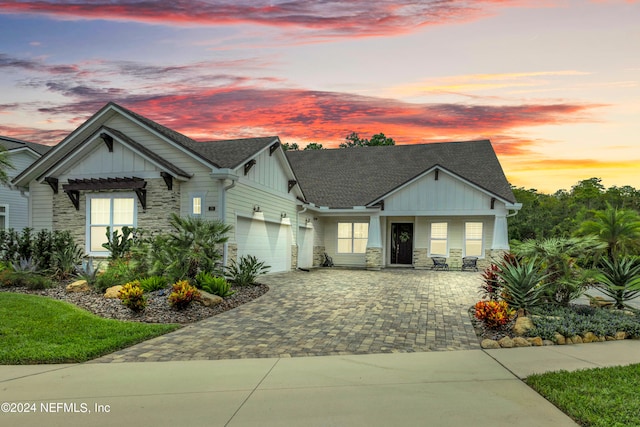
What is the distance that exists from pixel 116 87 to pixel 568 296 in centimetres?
1718

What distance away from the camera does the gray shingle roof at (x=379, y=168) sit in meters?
24.0

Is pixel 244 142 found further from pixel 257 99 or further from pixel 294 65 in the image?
pixel 294 65

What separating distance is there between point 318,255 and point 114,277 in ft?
42.4

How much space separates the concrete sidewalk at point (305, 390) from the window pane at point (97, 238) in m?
9.70

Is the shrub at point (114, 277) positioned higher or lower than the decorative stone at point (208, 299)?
higher

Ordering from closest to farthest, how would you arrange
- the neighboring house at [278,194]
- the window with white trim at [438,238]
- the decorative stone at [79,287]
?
the decorative stone at [79,287]
the neighboring house at [278,194]
the window with white trim at [438,238]

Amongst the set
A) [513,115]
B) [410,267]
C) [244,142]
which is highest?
[513,115]

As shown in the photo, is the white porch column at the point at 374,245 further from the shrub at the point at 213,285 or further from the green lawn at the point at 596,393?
the green lawn at the point at 596,393

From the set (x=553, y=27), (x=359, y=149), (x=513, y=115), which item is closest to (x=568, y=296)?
(x=553, y=27)

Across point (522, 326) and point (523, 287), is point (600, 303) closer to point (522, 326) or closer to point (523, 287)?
point (523, 287)

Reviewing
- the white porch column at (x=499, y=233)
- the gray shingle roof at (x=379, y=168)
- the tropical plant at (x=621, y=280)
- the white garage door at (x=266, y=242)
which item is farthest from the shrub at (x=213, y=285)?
the white porch column at (x=499, y=233)

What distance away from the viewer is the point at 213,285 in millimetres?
11141

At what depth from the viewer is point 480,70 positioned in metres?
14.4

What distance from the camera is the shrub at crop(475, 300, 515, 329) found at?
7.95m
